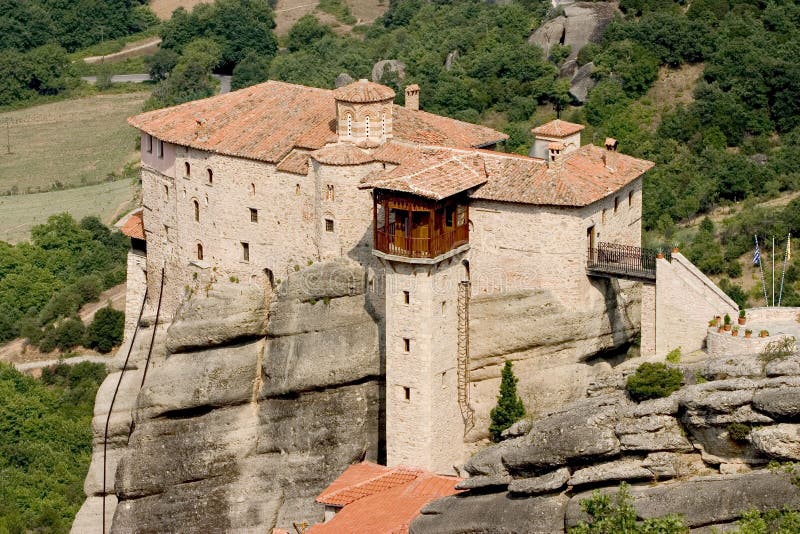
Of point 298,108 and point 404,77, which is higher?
point 298,108

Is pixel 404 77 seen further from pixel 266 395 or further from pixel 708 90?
pixel 266 395

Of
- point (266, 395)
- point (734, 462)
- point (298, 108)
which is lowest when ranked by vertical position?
point (266, 395)

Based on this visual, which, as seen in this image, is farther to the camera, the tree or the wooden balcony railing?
the tree

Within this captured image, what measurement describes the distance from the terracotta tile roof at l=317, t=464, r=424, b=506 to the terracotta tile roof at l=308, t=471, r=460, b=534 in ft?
0.60

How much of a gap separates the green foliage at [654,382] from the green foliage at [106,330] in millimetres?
40980

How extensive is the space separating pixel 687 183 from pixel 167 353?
31.5 m

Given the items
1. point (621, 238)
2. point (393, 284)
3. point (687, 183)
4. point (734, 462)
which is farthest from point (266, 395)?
point (687, 183)

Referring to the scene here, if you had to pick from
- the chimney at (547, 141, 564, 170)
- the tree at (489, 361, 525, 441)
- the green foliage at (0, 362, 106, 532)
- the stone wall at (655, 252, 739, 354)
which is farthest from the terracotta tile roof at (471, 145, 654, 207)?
the green foliage at (0, 362, 106, 532)

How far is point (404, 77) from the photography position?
115250 millimetres

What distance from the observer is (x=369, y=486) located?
213ft

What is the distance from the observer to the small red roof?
6156cm

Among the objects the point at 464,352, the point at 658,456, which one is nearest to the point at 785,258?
the point at 464,352

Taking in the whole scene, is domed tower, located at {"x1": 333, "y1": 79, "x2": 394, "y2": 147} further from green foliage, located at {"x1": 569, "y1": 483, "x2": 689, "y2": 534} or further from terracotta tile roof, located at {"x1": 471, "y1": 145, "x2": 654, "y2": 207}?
green foliage, located at {"x1": 569, "y1": 483, "x2": 689, "y2": 534}

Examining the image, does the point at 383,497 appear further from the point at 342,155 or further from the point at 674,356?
the point at 342,155
